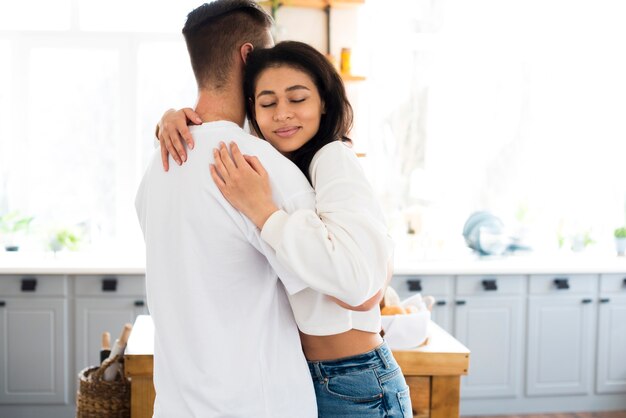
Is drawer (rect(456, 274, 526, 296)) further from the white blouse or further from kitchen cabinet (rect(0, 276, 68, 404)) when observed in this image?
the white blouse

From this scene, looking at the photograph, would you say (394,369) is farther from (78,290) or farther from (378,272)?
(78,290)

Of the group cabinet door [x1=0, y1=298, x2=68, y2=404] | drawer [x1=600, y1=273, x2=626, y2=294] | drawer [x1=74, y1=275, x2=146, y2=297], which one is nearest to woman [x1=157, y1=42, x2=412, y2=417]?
drawer [x1=74, y1=275, x2=146, y2=297]

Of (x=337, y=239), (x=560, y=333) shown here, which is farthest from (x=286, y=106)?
(x=560, y=333)

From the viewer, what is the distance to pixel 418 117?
4691 mm

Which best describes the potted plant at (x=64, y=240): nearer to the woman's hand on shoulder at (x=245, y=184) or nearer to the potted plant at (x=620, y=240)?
the woman's hand on shoulder at (x=245, y=184)

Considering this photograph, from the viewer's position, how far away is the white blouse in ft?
3.67

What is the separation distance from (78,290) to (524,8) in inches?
130

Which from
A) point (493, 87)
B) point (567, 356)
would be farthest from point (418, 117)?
point (567, 356)

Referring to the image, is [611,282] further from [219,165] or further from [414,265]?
[219,165]

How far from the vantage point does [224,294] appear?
4.01ft

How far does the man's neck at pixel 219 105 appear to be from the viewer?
1.34 metres

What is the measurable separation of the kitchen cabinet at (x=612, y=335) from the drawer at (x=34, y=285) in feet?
9.70

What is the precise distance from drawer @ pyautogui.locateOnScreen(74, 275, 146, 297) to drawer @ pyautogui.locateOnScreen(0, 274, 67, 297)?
8 cm

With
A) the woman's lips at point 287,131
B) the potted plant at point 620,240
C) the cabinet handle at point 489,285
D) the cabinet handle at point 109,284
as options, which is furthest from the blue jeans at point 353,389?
the potted plant at point 620,240
